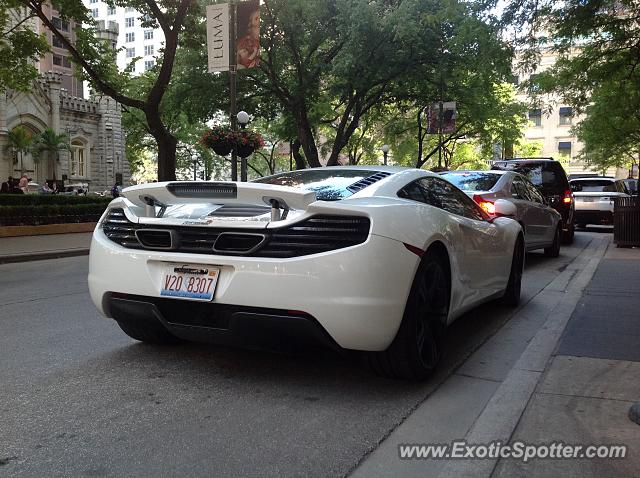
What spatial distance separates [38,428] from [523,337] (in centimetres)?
380

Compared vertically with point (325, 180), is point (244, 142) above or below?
above

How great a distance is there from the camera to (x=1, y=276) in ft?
31.7

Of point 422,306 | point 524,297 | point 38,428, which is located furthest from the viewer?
point 524,297

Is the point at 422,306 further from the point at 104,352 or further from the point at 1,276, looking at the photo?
the point at 1,276

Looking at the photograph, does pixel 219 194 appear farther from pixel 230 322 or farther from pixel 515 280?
pixel 515 280

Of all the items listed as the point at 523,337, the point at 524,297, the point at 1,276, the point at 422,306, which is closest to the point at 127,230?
the point at 422,306


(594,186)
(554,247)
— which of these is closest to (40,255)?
(554,247)

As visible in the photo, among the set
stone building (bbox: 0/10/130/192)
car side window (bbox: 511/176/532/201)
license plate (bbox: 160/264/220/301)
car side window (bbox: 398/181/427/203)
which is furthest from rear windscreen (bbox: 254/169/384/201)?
stone building (bbox: 0/10/130/192)

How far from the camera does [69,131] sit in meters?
48.7

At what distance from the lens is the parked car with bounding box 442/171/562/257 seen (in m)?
8.49

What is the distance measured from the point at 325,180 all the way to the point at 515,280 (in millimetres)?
2934

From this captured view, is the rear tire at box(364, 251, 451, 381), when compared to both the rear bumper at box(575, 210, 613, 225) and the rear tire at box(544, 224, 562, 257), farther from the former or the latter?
the rear bumper at box(575, 210, 613, 225)

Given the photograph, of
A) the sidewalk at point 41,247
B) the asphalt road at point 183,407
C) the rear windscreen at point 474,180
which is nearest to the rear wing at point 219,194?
the asphalt road at point 183,407

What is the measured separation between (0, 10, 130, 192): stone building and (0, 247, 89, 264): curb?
102ft
